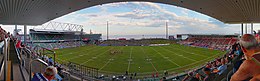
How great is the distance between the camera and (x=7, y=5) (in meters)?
16.6

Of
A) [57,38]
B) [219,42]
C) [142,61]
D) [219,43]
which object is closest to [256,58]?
[142,61]

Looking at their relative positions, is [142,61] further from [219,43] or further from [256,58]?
Answer: [219,43]

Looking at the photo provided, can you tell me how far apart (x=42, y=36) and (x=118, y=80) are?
52.7 metres

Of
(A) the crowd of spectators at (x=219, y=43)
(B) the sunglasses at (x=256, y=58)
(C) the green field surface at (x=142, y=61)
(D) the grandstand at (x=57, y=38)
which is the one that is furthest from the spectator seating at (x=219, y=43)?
(D) the grandstand at (x=57, y=38)

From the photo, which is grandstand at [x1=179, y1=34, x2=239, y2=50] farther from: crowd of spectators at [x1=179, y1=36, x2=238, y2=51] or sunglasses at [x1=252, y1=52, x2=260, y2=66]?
sunglasses at [x1=252, y1=52, x2=260, y2=66]

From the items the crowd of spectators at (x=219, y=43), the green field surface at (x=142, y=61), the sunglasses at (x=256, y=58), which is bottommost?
the green field surface at (x=142, y=61)

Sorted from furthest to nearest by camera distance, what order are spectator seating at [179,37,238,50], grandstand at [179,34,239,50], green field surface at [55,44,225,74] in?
grandstand at [179,34,239,50] < spectator seating at [179,37,238,50] < green field surface at [55,44,225,74]

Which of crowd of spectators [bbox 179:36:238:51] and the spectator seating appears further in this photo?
the spectator seating

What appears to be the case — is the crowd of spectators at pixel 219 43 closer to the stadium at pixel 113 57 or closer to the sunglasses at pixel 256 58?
the stadium at pixel 113 57

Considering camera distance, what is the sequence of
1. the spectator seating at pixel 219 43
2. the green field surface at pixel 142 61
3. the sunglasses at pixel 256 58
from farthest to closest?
1. the spectator seating at pixel 219 43
2. the green field surface at pixel 142 61
3. the sunglasses at pixel 256 58

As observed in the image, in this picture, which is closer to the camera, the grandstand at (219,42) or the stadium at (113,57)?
the stadium at (113,57)

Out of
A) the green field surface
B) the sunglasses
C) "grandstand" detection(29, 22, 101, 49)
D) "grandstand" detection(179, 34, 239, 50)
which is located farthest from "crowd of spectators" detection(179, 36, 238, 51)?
"grandstand" detection(29, 22, 101, 49)

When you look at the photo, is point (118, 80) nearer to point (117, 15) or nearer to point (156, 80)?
point (156, 80)

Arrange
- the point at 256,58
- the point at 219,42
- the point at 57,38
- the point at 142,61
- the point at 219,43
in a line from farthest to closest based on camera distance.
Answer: the point at 57,38, the point at 219,42, the point at 219,43, the point at 142,61, the point at 256,58
